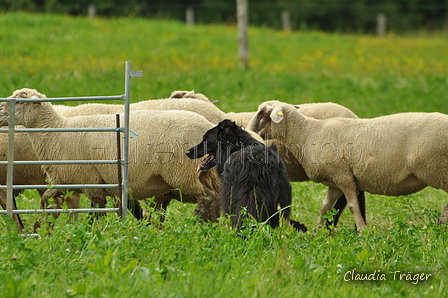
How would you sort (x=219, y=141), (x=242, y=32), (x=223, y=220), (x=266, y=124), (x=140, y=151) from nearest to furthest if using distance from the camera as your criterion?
(x=223, y=220), (x=219, y=141), (x=140, y=151), (x=266, y=124), (x=242, y=32)

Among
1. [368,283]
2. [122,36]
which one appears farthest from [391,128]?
[122,36]

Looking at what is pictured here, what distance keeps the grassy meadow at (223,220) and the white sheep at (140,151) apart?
38cm

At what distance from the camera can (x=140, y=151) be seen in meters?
5.69

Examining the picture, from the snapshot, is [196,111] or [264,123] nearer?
[264,123]

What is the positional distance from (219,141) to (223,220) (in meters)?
1.20

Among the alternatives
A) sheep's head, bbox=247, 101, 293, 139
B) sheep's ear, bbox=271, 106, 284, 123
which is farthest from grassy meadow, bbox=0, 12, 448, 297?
sheep's ear, bbox=271, 106, 284, 123

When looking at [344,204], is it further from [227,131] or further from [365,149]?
[227,131]

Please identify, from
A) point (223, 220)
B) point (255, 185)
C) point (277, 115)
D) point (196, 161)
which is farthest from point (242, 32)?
point (223, 220)

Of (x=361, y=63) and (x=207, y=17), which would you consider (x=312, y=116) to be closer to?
(x=361, y=63)

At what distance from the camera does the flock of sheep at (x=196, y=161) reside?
18.7ft

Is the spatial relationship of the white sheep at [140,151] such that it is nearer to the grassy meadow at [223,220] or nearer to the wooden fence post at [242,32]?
the grassy meadow at [223,220]

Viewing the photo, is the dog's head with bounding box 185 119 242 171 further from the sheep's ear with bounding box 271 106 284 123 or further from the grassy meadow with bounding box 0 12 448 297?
the sheep's ear with bounding box 271 106 284 123

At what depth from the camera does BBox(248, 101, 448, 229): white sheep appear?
18.8 ft

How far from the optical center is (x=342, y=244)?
457cm
